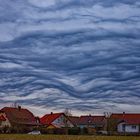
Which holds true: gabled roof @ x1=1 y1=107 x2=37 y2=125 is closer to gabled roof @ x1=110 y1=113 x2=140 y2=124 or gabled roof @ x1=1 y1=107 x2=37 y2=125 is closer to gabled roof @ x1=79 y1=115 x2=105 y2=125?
gabled roof @ x1=79 y1=115 x2=105 y2=125

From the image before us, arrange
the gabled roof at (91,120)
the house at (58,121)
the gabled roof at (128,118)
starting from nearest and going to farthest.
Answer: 1. the gabled roof at (128,118)
2. the house at (58,121)
3. the gabled roof at (91,120)

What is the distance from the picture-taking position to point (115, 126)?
359 feet

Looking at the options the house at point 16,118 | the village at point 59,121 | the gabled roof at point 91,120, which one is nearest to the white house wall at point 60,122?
the village at point 59,121

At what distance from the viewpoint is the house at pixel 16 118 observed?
111375 mm

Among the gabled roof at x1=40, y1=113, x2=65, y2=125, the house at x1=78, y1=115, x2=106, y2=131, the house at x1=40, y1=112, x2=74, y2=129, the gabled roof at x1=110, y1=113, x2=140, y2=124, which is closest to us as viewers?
the gabled roof at x1=110, y1=113, x2=140, y2=124

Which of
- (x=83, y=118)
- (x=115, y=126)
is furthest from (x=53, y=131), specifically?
(x=83, y=118)

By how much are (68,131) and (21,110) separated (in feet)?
136

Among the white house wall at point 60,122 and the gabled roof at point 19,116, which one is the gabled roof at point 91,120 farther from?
the gabled roof at point 19,116

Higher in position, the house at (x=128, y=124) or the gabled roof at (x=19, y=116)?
the gabled roof at (x=19, y=116)

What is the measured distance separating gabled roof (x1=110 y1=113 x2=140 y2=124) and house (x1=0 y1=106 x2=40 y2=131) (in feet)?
76.1

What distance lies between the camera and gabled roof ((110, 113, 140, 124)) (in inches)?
4749

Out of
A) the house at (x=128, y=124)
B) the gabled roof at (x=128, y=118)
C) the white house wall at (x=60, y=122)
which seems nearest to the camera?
the house at (x=128, y=124)

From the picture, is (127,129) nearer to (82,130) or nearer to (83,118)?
(83,118)

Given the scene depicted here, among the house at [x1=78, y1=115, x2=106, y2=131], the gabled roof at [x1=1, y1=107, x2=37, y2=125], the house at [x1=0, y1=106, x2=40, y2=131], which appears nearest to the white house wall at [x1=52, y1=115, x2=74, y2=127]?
the house at [x1=0, y1=106, x2=40, y2=131]
